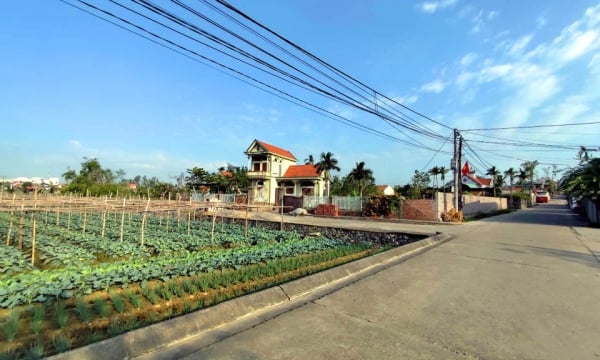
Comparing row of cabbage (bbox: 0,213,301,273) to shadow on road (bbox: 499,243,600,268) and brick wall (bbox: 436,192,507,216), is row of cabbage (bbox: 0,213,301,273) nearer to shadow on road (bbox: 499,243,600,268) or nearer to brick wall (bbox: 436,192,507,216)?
shadow on road (bbox: 499,243,600,268)

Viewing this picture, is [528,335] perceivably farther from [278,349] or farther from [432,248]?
[432,248]

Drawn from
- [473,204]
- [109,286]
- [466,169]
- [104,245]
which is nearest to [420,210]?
[466,169]

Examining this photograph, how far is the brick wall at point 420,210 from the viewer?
22750 millimetres

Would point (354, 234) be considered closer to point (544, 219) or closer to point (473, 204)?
point (544, 219)

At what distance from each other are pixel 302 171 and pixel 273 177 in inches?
171

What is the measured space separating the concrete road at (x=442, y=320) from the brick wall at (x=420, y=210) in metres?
15.2

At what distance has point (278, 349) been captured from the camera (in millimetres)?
3389

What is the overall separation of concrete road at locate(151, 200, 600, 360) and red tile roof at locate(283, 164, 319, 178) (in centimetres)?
3617

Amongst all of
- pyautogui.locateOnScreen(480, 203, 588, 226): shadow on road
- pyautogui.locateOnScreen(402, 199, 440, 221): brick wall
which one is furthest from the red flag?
pyautogui.locateOnScreen(402, 199, 440, 221): brick wall

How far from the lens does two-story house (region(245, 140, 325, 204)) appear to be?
43.5m

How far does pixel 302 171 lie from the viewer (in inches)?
1796

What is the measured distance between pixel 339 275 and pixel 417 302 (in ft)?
6.21

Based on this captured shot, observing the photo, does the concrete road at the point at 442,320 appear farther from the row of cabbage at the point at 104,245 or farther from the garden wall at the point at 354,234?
the row of cabbage at the point at 104,245

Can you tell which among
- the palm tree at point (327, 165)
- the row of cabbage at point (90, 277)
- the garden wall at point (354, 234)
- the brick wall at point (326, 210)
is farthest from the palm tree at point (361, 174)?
the row of cabbage at point (90, 277)
